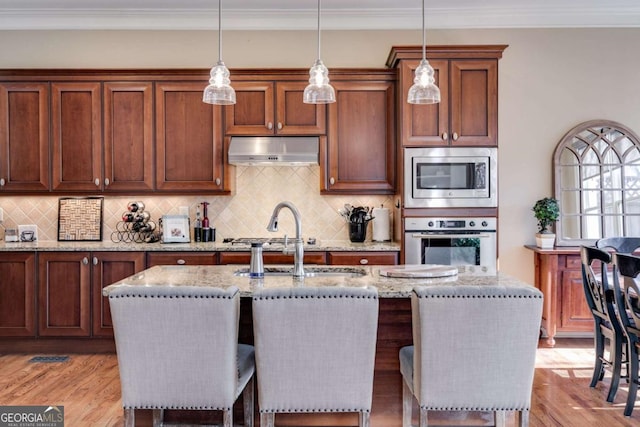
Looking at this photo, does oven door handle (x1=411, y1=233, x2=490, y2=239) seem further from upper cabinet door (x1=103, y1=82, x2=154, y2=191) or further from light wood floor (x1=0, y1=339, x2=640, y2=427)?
upper cabinet door (x1=103, y1=82, x2=154, y2=191)

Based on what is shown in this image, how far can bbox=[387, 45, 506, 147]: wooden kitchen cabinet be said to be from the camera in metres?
3.86

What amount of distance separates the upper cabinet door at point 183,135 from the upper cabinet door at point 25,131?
0.96 meters

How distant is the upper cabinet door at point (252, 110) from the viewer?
4.16 metres

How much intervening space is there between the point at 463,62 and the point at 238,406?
120 inches

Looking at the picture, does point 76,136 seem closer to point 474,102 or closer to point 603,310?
point 474,102

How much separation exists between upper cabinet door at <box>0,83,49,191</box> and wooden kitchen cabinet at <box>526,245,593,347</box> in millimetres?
4297

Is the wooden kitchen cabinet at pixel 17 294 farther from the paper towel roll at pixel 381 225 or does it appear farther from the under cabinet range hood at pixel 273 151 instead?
the paper towel roll at pixel 381 225

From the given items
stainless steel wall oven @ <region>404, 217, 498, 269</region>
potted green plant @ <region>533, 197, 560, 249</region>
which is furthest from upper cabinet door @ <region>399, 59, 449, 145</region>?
potted green plant @ <region>533, 197, 560, 249</region>

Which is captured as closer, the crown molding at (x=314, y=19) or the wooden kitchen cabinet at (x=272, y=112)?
the wooden kitchen cabinet at (x=272, y=112)

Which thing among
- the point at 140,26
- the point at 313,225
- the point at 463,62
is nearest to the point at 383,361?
the point at 313,225

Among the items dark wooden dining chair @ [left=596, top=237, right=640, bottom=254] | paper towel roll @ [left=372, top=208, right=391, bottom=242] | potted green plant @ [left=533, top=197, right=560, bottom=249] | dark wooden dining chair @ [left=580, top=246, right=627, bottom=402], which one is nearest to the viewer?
dark wooden dining chair @ [left=580, top=246, right=627, bottom=402]

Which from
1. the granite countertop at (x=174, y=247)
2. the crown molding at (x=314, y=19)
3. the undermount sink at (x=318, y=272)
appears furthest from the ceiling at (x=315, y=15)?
the undermount sink at (x=318, y=272)

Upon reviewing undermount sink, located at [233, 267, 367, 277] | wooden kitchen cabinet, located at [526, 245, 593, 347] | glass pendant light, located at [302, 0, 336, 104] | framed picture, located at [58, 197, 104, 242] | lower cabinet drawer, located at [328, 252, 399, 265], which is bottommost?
wooden kitchen cabinet, located at [526, 245, 593, 347]

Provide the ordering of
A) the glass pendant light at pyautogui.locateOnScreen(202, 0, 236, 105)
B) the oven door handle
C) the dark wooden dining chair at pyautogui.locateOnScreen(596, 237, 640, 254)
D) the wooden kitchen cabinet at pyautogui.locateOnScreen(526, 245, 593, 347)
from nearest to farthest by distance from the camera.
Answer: the glass pendant light at pyautogui.locateOnScreen(202, 0, 236, 105)
the dark wooden dining chair at pyautogui.locateOnScreen(596, 237, 640, 254)
the oven door handle
the wooden kitchen cabinet at pyautogui.locateOnScreen(526, 245, 593, 347)
